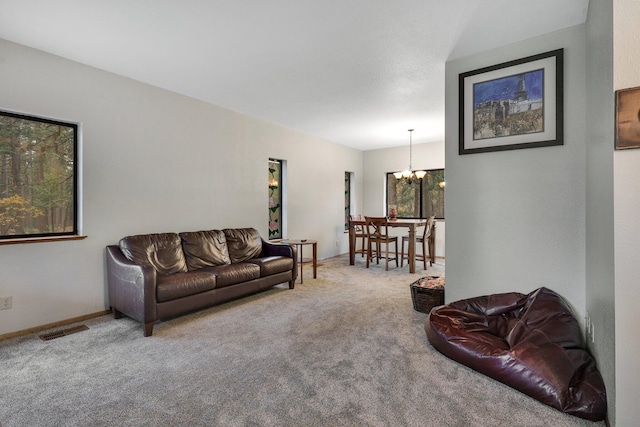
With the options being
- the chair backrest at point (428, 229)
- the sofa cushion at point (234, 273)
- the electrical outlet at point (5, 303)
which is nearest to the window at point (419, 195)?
the chair backrest at point (428, 229)

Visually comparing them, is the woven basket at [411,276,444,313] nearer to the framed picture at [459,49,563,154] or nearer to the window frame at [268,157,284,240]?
the framed picture at [459,49,563,154]

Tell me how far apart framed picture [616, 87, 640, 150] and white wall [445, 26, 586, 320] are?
4.01ft

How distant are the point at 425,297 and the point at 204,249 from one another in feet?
8.71

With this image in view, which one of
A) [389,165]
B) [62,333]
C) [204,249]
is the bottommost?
[62,333]

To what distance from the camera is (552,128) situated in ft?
8.21

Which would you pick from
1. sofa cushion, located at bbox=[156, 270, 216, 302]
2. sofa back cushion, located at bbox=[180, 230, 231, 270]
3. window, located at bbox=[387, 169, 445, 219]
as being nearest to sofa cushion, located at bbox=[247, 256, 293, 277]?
sofa back cushion, located at bbox=[180, 230, 231, 270]

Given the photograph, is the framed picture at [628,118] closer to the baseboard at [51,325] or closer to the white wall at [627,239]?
the white wall at [627,239]

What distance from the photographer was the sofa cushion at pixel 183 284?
2.88m

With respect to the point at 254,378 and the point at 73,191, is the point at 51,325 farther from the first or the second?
the point at 254,378

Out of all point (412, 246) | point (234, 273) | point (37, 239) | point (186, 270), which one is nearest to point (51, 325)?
point (37, 239)

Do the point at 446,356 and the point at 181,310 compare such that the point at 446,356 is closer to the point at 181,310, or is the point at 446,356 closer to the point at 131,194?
the point at 181,310

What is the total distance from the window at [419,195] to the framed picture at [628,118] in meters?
5.65

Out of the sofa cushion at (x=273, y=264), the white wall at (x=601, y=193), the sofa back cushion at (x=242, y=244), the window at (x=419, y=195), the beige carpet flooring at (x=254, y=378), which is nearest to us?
the white wall at (x=601, y=193)

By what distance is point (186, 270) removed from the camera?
361cm
